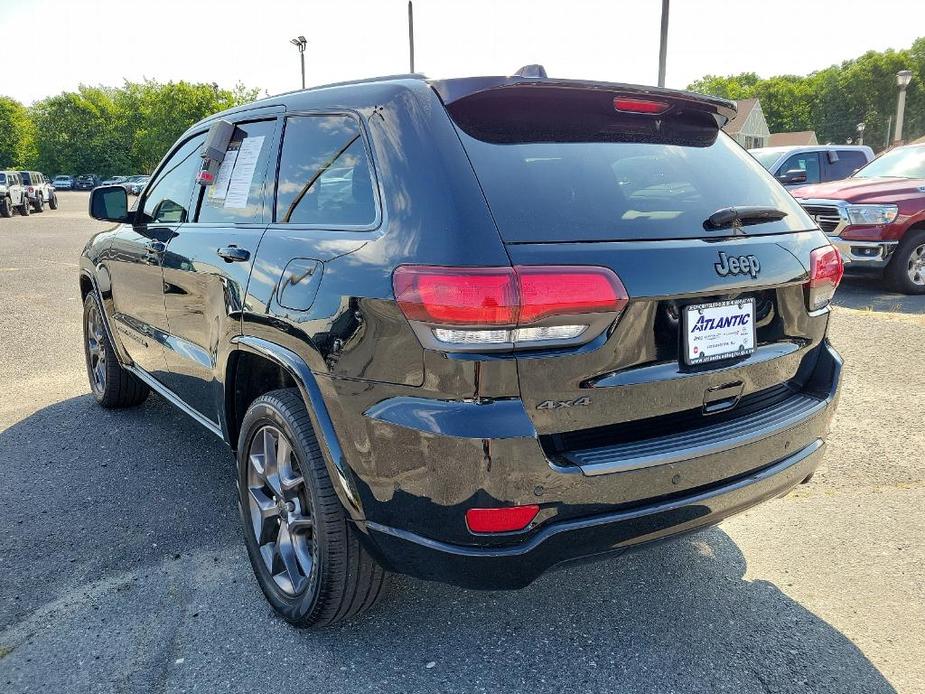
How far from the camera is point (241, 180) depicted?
3107 mm

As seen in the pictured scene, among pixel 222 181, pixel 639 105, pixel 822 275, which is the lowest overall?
pixel 822 275

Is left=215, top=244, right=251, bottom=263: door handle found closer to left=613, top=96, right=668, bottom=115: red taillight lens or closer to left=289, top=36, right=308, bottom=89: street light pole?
left=613, top=96, right=668, bottom=115: red taillight lens

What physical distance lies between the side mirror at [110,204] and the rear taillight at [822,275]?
3.66 meters

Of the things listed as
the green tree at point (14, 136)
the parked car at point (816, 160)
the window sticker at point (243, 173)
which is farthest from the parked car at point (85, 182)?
the window sticker at point (243, 173)

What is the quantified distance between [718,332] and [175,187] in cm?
298

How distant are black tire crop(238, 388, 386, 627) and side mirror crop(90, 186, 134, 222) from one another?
2194mm

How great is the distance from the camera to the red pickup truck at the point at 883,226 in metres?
8.63

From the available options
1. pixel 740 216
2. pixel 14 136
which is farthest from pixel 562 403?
pixel 14 136

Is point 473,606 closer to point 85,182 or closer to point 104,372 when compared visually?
point 104,372

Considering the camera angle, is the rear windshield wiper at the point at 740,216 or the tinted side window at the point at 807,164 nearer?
the rear windshield wiper at the point at 740,216

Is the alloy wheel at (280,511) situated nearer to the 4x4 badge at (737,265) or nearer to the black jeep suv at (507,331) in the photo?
the black jeep suv at (507,331)

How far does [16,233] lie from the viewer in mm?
21906

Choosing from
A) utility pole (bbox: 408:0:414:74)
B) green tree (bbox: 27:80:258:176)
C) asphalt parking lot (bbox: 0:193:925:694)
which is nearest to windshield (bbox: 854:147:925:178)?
asphalt parking lot (bbox: 0:193:925:694)

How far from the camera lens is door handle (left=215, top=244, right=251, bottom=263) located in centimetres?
277
